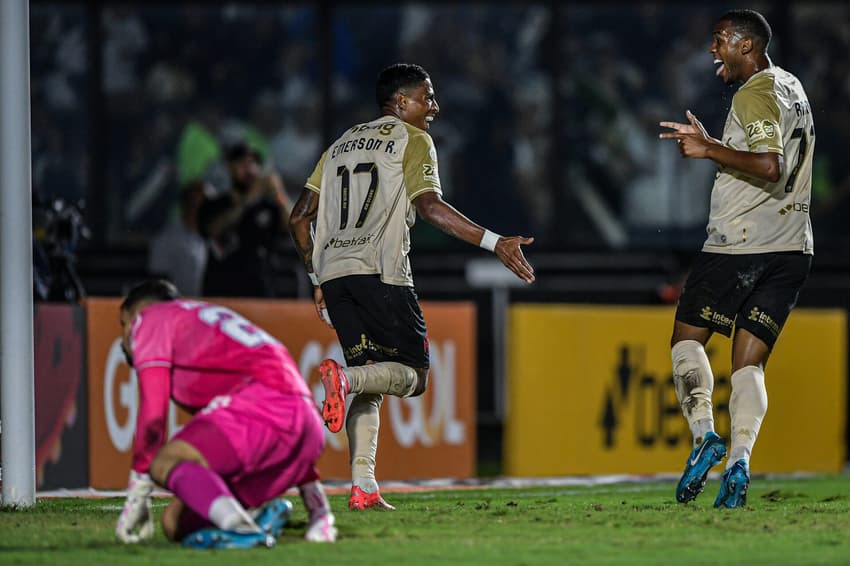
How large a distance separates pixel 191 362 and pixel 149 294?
341 millimetres

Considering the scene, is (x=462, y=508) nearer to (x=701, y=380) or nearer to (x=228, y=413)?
(x=701, y=380)

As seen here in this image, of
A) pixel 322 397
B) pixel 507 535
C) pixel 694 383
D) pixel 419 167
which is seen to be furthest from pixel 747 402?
pixel 322 397

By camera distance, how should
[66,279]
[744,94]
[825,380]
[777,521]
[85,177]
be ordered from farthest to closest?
[85,177], [825,380], [66,279], [744,94], [777,521]

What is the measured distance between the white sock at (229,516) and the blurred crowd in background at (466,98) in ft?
37.3

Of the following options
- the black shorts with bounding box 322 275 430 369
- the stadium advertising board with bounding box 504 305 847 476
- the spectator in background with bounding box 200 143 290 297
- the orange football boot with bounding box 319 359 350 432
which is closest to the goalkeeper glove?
the orange football boot with bounding box 319 359 350 432

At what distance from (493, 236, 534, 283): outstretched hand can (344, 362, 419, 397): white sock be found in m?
0.74

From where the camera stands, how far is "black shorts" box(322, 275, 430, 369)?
26.1 ft

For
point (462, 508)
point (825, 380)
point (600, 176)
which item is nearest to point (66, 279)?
point (462, 508)

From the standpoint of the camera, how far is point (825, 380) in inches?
578

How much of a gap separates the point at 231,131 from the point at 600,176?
13.0ft

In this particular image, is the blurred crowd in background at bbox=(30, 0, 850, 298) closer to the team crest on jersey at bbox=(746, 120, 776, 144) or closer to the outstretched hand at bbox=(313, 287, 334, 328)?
the outstretched hand at bbox=(313, 287, 334, 328)

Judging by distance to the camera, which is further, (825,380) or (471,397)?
(825,380)

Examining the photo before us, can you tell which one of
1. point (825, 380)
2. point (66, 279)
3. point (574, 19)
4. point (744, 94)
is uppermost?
point (574, 19)

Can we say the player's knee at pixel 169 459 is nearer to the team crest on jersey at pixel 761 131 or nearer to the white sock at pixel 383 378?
the white sock at pixel 383 378
